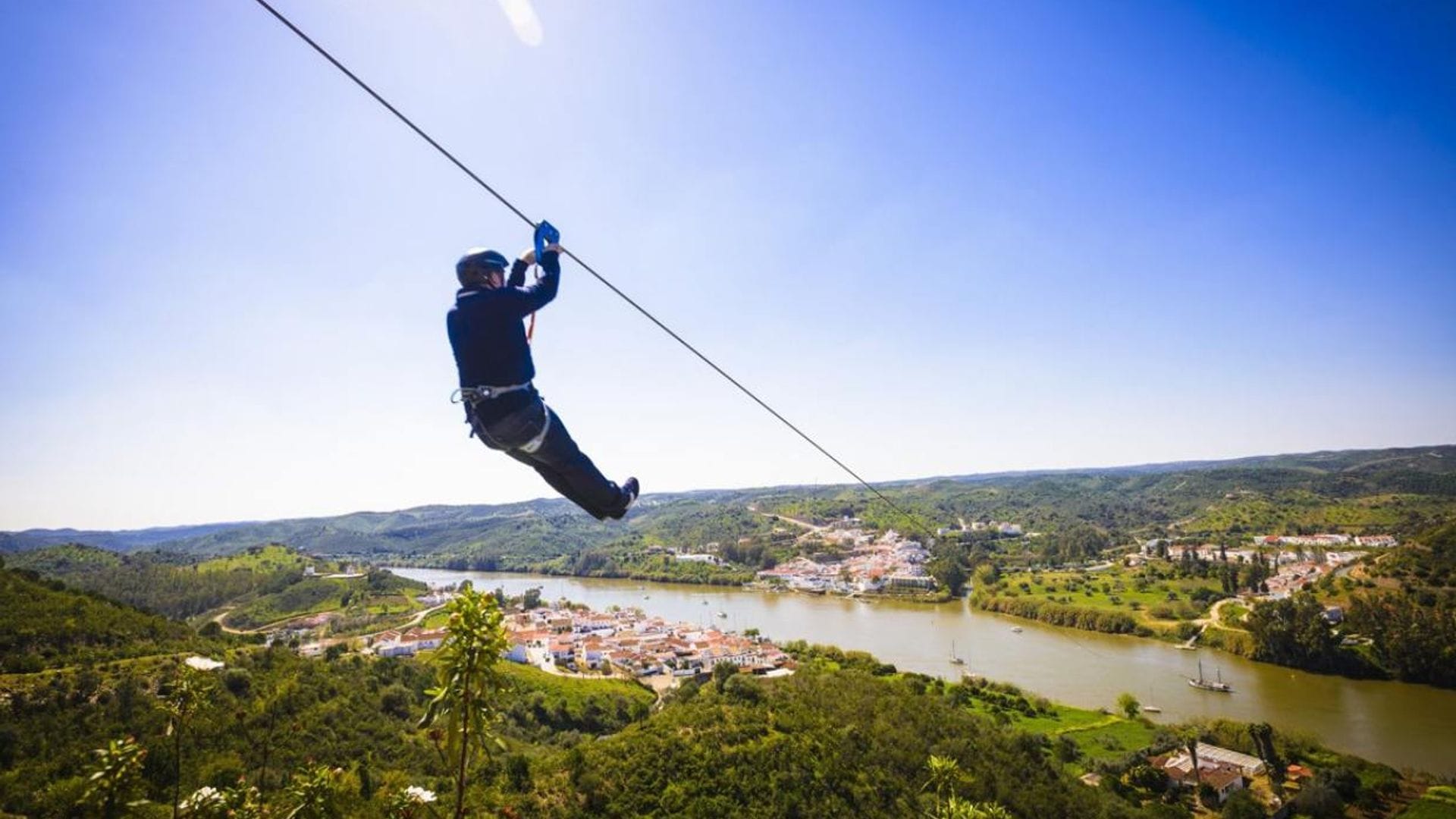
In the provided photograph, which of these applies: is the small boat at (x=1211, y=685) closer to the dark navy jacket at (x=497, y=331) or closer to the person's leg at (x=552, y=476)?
the person's leg at (x=552, y=476)

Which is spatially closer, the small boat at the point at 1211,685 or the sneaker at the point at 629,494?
the sneaker at the point at 629,494

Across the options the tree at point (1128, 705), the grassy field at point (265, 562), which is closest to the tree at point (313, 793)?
the tree at point (1128, 705)

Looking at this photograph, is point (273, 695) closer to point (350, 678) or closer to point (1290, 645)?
point (350, 678)

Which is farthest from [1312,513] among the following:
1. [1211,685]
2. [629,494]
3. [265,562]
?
[265,562]

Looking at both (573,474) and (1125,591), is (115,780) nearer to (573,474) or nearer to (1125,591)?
(573,474)

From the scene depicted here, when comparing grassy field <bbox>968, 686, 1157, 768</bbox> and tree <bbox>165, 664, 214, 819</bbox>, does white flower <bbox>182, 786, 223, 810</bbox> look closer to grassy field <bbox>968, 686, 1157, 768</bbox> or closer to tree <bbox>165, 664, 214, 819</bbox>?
tree <bbox>165, 664, 214, 819</bbox>

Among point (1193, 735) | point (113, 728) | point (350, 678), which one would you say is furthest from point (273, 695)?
point (1193, 735)
